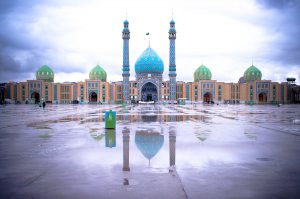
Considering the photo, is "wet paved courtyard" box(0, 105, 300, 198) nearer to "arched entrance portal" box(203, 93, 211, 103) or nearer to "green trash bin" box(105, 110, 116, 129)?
"green trash bin" box(105, 110, 116, 129)

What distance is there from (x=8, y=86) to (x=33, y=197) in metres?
95.7

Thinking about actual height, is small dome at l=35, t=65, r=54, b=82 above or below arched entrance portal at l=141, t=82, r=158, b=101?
above

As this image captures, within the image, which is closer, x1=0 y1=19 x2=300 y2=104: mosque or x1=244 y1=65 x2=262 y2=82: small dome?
x1=0 y1=19 x2=300 y2=104: mosque

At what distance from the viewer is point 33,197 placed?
4570 millimetres

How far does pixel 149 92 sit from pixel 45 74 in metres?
32.0

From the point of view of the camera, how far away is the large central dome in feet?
284

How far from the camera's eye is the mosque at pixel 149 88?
283 ft

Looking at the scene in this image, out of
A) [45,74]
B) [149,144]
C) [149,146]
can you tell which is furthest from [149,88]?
[149,146]

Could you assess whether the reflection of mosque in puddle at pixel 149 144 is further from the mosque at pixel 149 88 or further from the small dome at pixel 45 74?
the small dome at pixel 45 74

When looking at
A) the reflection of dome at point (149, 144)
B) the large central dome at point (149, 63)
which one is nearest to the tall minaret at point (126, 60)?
the large central dome at point (149, 63)

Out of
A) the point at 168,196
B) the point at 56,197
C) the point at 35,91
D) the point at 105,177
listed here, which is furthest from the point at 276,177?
the point at 35,91

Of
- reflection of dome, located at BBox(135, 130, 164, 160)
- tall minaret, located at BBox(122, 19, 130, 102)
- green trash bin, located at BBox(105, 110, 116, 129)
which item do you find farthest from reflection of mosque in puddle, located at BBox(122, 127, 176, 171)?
tall minaret, located at BBox(122, 19, 130, 102)

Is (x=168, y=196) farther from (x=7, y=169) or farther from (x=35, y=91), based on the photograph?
(x=35, y=91)

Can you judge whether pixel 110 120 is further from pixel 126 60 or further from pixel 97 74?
pixel 97 74
